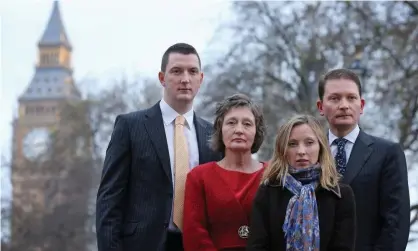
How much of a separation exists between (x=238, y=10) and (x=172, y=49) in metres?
18.7

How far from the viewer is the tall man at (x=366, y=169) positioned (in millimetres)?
4539

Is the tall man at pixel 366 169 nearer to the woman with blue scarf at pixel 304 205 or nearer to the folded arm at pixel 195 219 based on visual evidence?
the woman with blue scarf at pixel 304 205

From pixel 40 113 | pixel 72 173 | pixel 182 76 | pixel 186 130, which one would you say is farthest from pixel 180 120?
pixel 40 113

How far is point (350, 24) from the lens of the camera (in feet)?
70.1

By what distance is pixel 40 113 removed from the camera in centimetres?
9900

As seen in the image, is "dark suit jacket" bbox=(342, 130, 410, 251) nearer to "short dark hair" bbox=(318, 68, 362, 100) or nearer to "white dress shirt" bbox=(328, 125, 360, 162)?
"white dress shirt" bbox=(328, 125, 360, 162)

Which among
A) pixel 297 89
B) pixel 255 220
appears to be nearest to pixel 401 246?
pixel 255 220

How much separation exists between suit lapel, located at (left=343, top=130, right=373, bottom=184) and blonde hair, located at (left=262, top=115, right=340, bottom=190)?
0.80ft

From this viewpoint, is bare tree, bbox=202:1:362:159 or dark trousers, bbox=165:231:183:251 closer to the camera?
dark trousers, bbox=165:231:183:251

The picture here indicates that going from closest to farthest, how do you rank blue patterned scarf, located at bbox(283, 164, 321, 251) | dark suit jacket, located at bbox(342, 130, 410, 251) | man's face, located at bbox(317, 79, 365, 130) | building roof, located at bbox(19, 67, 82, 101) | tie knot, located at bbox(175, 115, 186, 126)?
1. blue patterned scarf, located at bbox(283, 164, 321, 251)
2. dark suit jacket, located at bbox(342, 130, 410, 251)
3. man's face, located at bbox(317, 79, 365, 130)
4. tie knot, located at bbox(175, 115, 186, 126)
5. building roof, located at bbox(19, 67, 82, 101)

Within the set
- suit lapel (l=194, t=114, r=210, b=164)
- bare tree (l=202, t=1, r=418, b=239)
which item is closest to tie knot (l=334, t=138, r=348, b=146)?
suit lapel (l=194, t=114, r=210, b=164)

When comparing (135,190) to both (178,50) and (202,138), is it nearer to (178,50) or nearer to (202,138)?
(202,138)

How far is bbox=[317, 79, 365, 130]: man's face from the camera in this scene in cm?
475

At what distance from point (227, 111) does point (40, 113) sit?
318 ft
